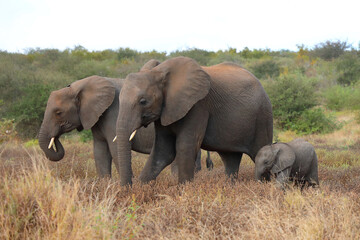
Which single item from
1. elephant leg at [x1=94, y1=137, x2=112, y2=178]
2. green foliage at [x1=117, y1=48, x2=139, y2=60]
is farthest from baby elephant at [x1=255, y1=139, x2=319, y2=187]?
green foliage at [x1=117, y1=48, x2=139, y2=60]

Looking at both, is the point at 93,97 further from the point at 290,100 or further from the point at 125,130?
the point at 290,100

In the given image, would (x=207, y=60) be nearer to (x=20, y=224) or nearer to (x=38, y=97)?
(x=38, y=97)

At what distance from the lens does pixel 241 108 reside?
577 centimetres

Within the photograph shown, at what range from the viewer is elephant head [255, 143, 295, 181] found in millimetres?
5586

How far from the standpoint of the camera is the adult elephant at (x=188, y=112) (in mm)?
4949

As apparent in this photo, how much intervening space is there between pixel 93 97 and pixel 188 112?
1915 millimetres

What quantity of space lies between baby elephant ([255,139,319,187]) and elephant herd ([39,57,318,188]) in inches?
0.5

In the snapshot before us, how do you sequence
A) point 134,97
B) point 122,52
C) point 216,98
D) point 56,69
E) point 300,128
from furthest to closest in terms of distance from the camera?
point 122,52 → point 56,69 → point 300,128 → point 216,98 → point 134,97

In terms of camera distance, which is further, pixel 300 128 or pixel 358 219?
pixel 300 128

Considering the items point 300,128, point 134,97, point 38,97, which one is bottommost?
point 300,128

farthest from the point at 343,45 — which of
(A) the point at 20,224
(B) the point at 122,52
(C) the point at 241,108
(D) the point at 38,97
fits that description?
(A) the point at 20,224

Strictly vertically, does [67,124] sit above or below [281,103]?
above

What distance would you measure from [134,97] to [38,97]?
45.9 feet

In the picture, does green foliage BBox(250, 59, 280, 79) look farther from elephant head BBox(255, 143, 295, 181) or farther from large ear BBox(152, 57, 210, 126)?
large ear BBox(152, 57, 210, 126)
